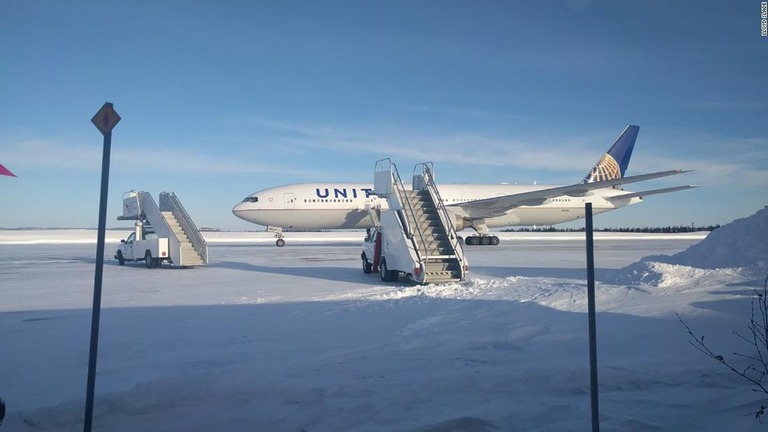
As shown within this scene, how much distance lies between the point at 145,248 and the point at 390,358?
17810mm

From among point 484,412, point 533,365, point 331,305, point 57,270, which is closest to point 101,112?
point 484,412

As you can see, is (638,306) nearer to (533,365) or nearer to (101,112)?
(533,365)

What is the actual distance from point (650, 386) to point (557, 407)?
123 cm

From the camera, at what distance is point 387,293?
12.7 m

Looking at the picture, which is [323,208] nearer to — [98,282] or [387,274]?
[387,274]

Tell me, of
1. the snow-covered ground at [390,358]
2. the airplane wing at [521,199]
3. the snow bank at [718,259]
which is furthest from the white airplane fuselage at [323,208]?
the snow-covered ground at [390,358]

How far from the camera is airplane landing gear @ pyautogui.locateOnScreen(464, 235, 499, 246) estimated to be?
120 feet

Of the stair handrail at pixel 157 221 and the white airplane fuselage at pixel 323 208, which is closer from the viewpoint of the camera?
the stair handrail at pixel 157 221

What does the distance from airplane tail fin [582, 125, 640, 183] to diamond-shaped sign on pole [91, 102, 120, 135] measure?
3901 centimetres

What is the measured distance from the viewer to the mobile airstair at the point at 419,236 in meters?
14.3

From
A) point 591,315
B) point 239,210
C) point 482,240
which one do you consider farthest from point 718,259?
point 239,210

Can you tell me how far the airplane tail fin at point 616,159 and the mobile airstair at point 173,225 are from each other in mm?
27605

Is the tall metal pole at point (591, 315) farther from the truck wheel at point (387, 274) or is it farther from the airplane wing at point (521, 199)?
the airplane wing at point (521, 199)

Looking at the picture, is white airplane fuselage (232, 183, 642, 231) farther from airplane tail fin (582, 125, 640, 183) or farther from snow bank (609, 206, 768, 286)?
snow bank (609, 206, 768, 286)
